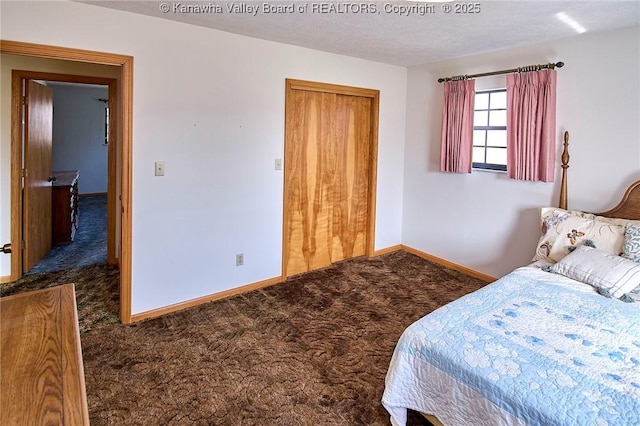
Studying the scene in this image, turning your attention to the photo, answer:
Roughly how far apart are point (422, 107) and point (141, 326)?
3.73 meters

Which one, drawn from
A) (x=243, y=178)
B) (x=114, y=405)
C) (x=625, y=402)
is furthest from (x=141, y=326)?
(x=625, y=402)

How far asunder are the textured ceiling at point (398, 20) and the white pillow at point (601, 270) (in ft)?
5.33

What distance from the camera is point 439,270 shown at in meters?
4.28

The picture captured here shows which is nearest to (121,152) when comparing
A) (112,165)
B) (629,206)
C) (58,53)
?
(58,53)

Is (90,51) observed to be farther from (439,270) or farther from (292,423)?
(439,270)

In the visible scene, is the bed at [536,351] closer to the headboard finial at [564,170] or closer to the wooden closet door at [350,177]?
the headboard finial at [564,170]

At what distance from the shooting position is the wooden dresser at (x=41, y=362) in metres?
0.89

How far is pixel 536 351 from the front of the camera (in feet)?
5.42

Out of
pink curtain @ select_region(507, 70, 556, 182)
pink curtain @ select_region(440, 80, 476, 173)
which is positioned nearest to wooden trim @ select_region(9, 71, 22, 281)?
pink curtain @ select_region(440, 80, 476, 173)

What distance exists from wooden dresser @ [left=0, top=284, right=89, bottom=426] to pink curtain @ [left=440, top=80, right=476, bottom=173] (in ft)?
12.0

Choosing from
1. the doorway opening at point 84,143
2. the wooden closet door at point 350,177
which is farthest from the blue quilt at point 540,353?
the doorway opening at point 84,143

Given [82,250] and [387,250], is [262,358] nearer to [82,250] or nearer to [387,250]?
[387,250]

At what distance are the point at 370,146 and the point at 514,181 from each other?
162cm

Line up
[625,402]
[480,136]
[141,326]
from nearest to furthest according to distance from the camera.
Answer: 1. [625,402]
2. [141,326]
3. [480,136]
